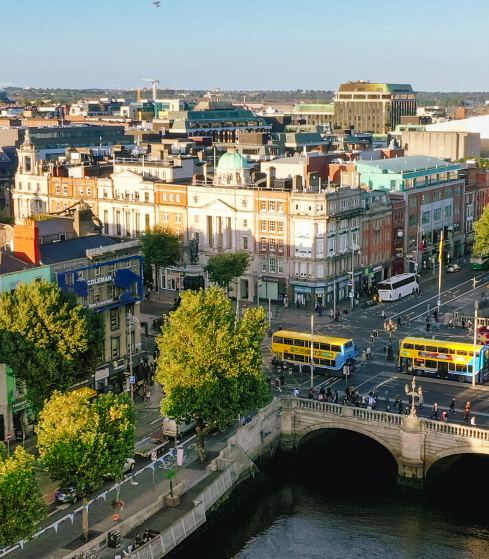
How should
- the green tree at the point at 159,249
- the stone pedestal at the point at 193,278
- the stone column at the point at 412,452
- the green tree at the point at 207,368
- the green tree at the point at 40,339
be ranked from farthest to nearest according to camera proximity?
the green tree at the point at 159,249 → the stone pedestal at the point at 193,278 → the stone column at the point at 412,452 → the green tree at the point at 40,339 → the green tree at the point at 207,368

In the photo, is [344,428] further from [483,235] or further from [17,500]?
[483,235]

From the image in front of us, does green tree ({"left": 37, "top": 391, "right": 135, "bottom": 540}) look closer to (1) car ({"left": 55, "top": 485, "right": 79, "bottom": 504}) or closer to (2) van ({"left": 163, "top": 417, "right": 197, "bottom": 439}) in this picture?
(1) car ({"left": 55, "top": 485, "right": 79, "bottom": 504})

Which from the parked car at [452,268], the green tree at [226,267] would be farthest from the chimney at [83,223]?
the parked car at [452,268]

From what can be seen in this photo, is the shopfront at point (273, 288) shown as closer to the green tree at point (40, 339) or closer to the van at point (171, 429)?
the van at point (171, 429)

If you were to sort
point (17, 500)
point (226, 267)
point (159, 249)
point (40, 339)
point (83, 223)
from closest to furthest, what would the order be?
point (17, 500) < point (40, 339) < point (83, 223) < point (226, 267) < point (159, 249)

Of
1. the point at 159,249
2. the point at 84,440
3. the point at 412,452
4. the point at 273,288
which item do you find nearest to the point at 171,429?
the point at 84,440

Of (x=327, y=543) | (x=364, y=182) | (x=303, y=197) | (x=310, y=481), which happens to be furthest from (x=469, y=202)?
(x=327, y=543)
